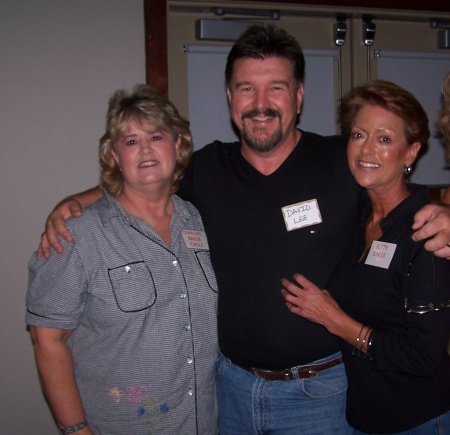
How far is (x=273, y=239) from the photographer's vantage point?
1.93 meters

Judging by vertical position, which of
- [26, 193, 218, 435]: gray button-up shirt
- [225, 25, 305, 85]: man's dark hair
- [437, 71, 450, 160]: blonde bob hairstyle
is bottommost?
[26, 193, 218, 435]: gray button-up shirt

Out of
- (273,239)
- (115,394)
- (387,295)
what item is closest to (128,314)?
(115,394)

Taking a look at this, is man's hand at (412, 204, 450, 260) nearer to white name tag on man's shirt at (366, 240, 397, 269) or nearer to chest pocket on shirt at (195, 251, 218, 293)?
white name tag on man's shirt at (366, 240, 397, 269)

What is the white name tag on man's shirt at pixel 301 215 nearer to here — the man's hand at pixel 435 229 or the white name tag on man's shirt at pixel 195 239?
the white name tag on man's shirt at pixel 195 239

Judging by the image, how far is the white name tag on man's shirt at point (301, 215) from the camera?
1.92 m

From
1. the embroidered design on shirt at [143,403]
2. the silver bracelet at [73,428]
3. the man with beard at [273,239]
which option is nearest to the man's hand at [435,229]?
the man with beard at [273,239]

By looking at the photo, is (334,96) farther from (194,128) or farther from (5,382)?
(5,382)

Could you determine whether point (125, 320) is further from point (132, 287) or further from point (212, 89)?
point (212, 89)

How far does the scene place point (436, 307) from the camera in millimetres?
1509

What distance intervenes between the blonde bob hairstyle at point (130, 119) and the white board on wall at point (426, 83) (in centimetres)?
214

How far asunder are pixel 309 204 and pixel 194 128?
1.53 meters

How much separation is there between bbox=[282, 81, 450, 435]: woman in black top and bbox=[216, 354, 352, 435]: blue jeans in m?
0.11

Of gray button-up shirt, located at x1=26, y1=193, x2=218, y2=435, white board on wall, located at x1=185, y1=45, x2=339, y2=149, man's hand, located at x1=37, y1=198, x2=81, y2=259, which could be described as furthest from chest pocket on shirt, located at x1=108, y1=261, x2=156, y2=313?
white board on wall, located at x1=185, y1=45, x2=339, y2=149

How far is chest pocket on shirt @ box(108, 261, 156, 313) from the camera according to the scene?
1.74 meters
